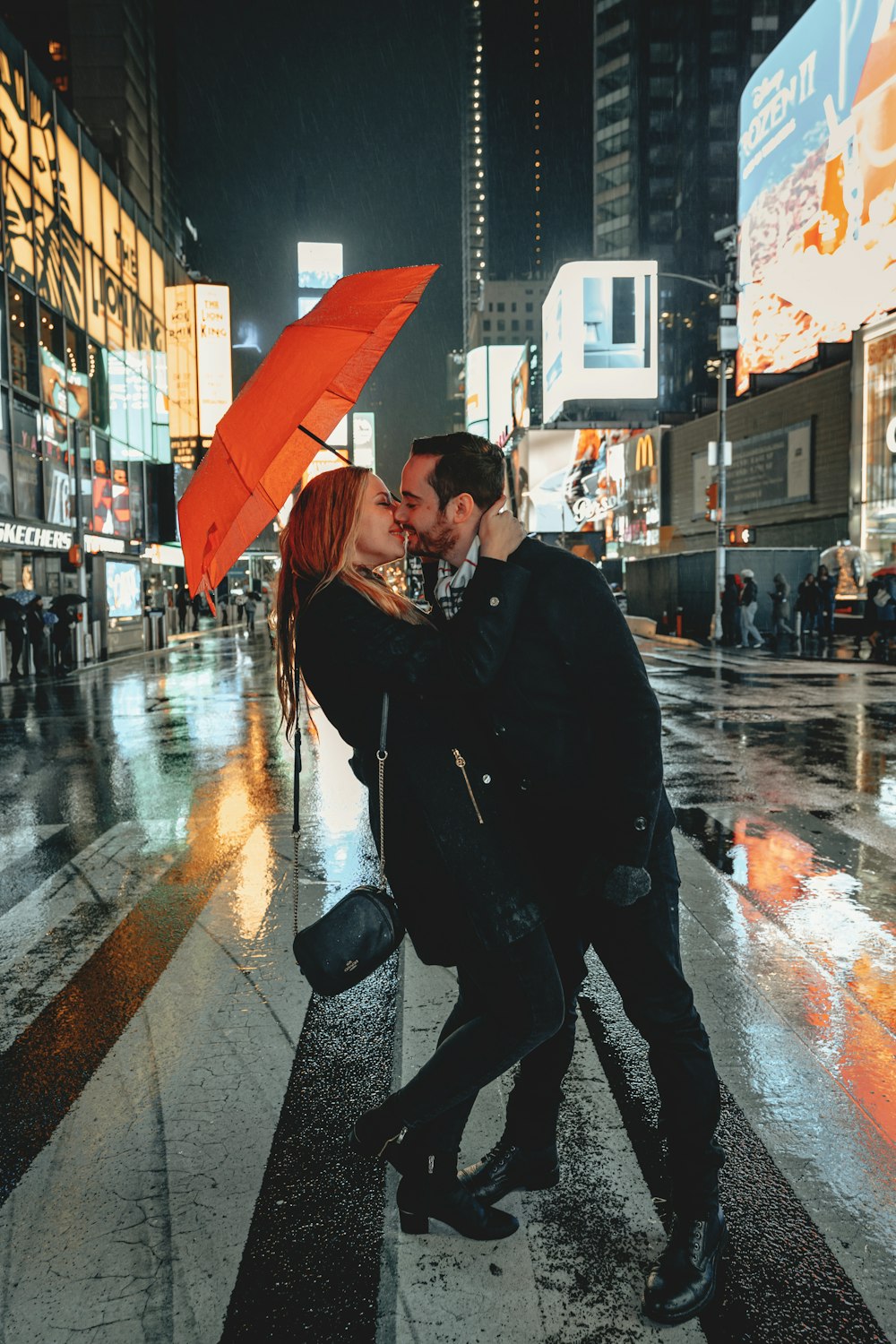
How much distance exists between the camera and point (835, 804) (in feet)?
24.9

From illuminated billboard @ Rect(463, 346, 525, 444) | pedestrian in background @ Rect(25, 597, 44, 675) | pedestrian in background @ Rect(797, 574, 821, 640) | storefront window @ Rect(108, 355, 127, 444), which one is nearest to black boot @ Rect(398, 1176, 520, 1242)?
pedestrian in background @ Rect(25, 597, 44, 675)

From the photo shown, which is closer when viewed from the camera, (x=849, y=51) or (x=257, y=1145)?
(x=257, y=1145)

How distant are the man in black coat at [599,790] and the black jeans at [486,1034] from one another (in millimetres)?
166

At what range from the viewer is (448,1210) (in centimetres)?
245

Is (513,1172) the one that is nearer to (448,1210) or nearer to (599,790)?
(448,1210)

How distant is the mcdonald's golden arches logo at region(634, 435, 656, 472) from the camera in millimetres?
54219

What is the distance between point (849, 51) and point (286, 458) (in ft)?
133

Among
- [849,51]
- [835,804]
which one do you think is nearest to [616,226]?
[849,51]

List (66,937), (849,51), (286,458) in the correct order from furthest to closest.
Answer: (849,51)
(66,937)
(286,458)

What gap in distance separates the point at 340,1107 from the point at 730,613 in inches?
1014

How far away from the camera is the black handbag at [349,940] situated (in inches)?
91.9

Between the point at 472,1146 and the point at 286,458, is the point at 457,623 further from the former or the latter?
the point at 472,1146

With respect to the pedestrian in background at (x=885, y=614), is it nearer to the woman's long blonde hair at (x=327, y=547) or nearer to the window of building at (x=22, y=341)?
the woman's long blonde hair at (x=327, y=547)

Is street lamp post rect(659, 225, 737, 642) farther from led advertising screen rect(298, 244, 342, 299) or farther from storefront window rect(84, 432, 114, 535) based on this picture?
led advertising screen rect(298, 244, 342, 299)
